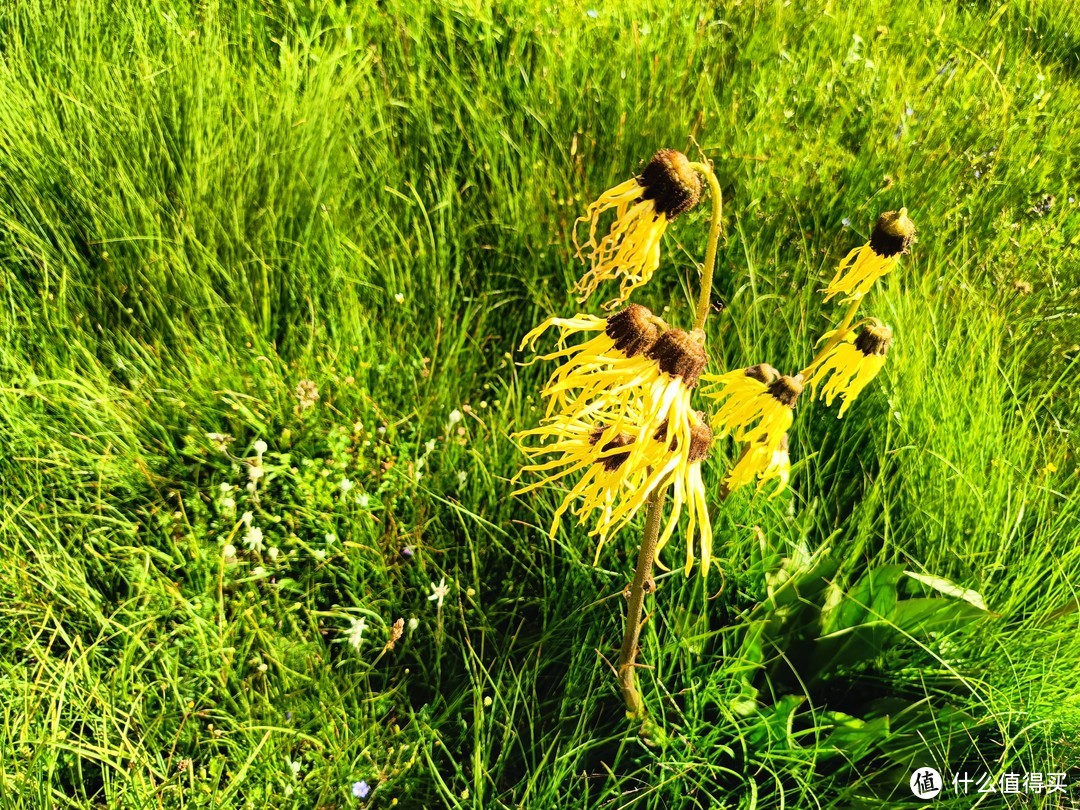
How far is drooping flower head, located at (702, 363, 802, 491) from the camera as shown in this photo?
3.28 ft

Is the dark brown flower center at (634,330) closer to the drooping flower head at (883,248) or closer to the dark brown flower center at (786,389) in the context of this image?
the dark brown flower center at (786,389)

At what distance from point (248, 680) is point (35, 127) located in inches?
61.2

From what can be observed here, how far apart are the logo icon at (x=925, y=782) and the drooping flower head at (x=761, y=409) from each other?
655mm

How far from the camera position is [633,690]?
137cm

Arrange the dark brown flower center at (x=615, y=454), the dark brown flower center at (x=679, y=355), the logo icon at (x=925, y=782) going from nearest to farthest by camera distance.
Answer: the dark brown flower center at (x=679, y=355), the dark brown flower center at (x=615, y=454), the logo icon at (x=925, y=782)

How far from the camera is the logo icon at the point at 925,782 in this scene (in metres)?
1.36

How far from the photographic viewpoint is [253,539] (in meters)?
1.58

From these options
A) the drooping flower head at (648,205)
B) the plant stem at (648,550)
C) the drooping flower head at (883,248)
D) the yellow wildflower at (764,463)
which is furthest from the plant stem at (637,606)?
the drooping flower head at (883,248)

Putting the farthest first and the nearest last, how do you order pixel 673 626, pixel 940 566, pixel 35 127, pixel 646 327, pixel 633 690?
pixel 35 127, pixel 940 566, pixel 673 626, pixel 633 690, pixel 646 327

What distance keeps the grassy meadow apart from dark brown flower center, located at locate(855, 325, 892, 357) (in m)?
0.47

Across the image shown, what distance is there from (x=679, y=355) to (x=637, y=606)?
50cm

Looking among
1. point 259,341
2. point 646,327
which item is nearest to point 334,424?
point 259,341

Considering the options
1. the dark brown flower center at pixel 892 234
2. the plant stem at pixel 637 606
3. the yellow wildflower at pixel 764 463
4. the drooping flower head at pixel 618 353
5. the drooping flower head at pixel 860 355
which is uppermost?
the dark brown flower center at pixel 892 234

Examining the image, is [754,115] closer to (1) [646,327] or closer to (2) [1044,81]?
(2) [1044,81]
